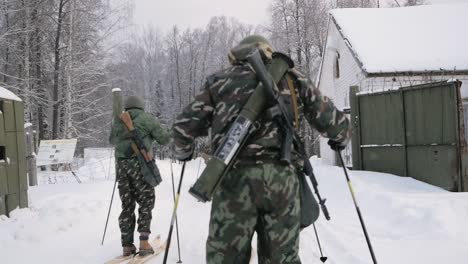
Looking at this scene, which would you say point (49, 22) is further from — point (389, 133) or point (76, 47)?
point (389, 133)

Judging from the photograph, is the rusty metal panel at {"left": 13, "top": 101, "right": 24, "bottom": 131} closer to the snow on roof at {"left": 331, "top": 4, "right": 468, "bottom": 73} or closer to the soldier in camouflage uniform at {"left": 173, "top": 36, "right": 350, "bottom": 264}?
the soldier in camouflage uniform at {"left": 173, "top": 36, "right": 350, "bottom": 264}

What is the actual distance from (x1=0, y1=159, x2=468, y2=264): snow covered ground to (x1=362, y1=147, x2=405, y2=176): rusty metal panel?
1.27ft

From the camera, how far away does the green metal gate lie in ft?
28.0

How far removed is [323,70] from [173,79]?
31.0m

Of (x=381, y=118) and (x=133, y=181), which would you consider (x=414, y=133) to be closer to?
(x=381, y=118)

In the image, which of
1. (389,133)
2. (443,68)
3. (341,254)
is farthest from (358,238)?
(443,68)

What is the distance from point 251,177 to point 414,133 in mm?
7760

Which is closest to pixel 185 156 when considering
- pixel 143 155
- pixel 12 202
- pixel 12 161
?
pixel 143 155

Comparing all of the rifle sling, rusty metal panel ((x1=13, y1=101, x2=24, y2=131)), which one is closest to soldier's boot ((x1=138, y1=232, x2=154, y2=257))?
the rifle sling

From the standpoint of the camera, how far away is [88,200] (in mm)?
9641

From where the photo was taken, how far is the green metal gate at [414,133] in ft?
28.0

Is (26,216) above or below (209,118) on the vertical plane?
below

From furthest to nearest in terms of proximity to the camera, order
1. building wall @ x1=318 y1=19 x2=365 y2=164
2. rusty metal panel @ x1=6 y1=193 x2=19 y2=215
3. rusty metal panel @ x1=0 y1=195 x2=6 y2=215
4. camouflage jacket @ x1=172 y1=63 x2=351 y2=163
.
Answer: building wall @ x1=318 y1=19 x2=365 y2=164 → rusty metal panel @ x1=6 y1=193 x2=19 y2=215 → rusty metal panel @ x1=0 y1=195 x2=6 y2=215 → camouflage jacket @ x1=172 y1=63 x2=351 y2=163

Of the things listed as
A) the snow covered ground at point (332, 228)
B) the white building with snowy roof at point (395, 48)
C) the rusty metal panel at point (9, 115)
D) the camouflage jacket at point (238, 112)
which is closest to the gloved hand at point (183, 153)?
the camouflage jacket at point (238, 112)
